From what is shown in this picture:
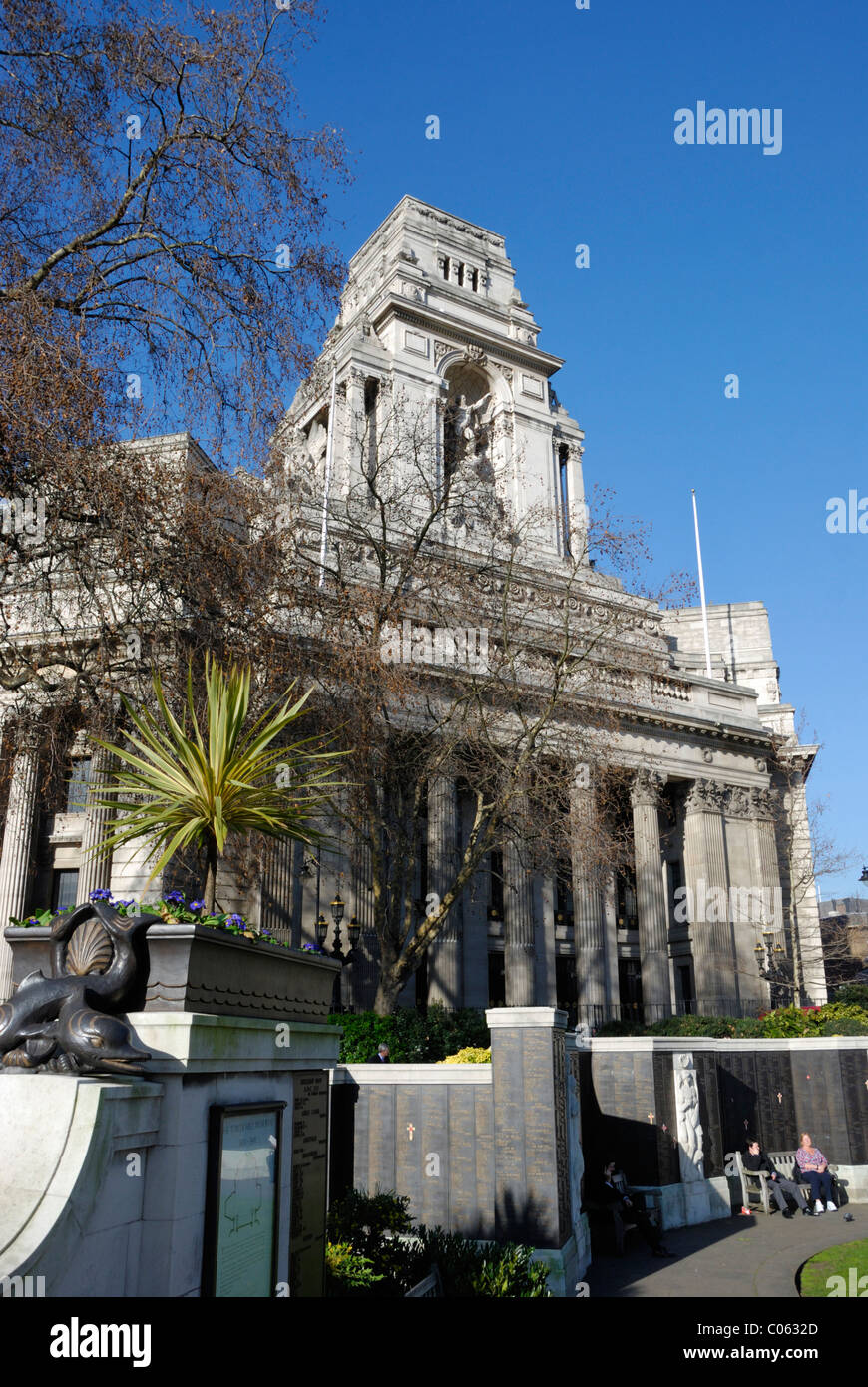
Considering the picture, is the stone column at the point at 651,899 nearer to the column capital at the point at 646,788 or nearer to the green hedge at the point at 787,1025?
the column capital at the point at 646,788

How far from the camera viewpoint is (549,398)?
57906 millimetres

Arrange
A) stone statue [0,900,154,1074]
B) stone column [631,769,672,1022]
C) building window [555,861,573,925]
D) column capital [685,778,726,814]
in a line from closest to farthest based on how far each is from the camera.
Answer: stone statue [0,900,154,1074] < stone column [631,769,672,1022] < building window [555,861,573,925] < column capital [685,778,726,814]

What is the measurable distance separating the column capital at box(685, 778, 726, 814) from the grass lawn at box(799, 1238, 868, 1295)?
97.1 ft

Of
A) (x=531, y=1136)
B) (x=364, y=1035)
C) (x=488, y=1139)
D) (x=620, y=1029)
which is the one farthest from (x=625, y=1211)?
(x=620, y=1029)

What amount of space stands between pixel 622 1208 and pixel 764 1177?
5467 mm

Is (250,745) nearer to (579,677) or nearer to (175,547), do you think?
(175,547)

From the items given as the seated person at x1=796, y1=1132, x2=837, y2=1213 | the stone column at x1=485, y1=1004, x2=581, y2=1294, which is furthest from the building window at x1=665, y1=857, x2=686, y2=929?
the stone column at x1=485, y1=1004, x2=581, y2=1294

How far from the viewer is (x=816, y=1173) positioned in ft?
66.7

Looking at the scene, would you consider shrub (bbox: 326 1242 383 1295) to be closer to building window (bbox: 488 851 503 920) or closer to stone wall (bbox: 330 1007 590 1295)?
stone wall (bbox: 330 1007 590 1295)

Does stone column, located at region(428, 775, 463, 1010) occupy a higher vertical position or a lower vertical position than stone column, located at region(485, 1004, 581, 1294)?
higher

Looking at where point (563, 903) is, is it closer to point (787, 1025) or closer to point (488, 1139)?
point (787, 1025)

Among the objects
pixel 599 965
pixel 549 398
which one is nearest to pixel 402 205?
pixel 549 398

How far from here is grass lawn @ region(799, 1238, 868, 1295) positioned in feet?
42.7
